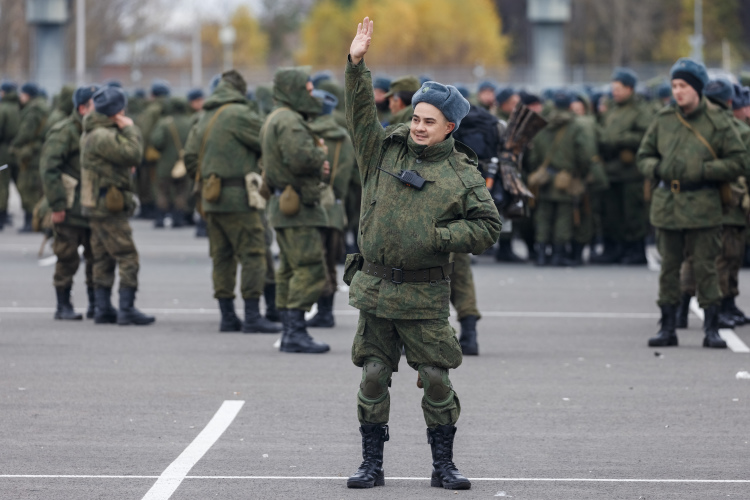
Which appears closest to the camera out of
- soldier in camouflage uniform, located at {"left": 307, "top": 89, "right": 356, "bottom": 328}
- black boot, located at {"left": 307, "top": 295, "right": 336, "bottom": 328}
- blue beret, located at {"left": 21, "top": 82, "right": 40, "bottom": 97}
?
soldier in camouflage uniform, located at {"left": 307, "top": 89, "right": 356, "bottom": 328}

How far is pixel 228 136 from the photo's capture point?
37.9ft

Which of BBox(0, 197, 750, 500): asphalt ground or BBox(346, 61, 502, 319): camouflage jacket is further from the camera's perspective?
BBox(0, 197, 750, 500): asphalt ground

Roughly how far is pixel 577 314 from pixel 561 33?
35433 mm

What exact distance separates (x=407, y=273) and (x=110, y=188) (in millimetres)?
5992

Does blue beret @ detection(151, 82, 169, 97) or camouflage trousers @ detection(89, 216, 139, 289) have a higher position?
blue beret @ detection(151, 82, 169, 97)

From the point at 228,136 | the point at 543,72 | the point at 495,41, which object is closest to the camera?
the point at 228,136

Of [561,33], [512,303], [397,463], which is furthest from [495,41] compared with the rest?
[397,463]

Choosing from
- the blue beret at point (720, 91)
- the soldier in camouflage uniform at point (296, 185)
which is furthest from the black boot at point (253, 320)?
the blue beret at point (720, 91)

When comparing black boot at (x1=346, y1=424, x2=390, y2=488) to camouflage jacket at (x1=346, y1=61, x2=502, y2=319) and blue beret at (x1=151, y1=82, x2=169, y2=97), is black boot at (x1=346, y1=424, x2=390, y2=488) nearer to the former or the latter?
camouflage jacket at (x1=346, y1=61, x2=502, y2=319)

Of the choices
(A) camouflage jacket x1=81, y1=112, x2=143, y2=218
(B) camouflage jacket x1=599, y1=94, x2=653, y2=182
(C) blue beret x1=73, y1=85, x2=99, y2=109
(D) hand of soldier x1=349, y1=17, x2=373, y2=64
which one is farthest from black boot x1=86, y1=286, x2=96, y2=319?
(B) camouflage jacket x1=599, y1=94, x2=653, y2=182

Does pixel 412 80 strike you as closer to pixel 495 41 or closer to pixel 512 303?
pixel 512 303

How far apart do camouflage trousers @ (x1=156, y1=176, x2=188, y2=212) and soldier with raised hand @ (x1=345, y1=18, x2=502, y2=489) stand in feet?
53.5

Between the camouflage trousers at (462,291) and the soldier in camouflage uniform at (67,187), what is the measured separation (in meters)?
3.69

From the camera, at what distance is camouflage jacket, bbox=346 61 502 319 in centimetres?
643
